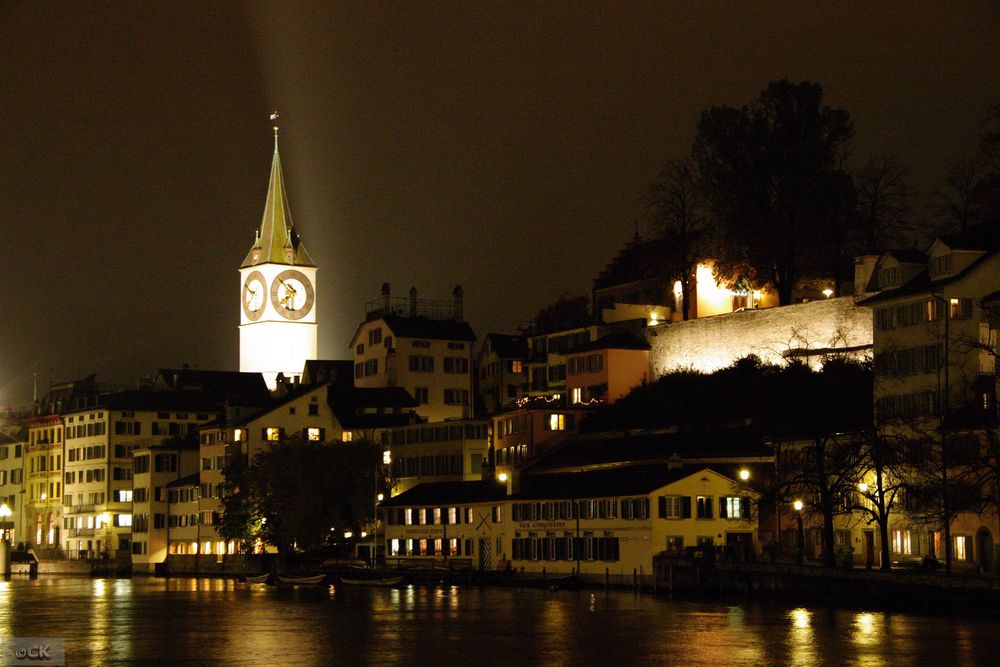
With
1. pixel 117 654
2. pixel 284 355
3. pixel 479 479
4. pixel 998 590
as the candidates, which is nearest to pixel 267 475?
pixel 479 479

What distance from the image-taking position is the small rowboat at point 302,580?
10406 cm

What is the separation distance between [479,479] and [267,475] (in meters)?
14.0

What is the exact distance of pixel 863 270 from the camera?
324 ft

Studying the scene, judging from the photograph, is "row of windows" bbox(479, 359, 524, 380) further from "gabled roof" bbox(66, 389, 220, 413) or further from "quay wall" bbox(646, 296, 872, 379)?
"gabled roof" bbox(66, 389, 220, 413)

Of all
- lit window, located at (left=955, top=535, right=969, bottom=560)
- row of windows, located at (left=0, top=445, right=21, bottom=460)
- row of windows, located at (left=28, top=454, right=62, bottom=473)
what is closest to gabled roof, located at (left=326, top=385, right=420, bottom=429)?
row of windows, located at (left=28, top=454, right=62, bottom=473)

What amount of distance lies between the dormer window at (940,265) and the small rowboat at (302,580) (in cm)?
4333

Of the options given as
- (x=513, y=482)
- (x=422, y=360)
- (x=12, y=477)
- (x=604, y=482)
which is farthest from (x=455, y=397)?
(x=12, y=477)

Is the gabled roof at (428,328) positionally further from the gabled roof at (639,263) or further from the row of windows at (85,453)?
the row of windows at (85,453)

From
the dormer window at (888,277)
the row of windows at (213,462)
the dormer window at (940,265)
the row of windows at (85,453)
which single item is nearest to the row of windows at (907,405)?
the dormer window at (940,265)

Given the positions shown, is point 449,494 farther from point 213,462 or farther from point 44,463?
point 44,463

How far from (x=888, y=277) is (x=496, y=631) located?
29.2 m

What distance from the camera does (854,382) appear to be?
89500mm

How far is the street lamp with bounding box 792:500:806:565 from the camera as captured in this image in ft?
263

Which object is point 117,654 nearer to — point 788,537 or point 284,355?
point 788,537
